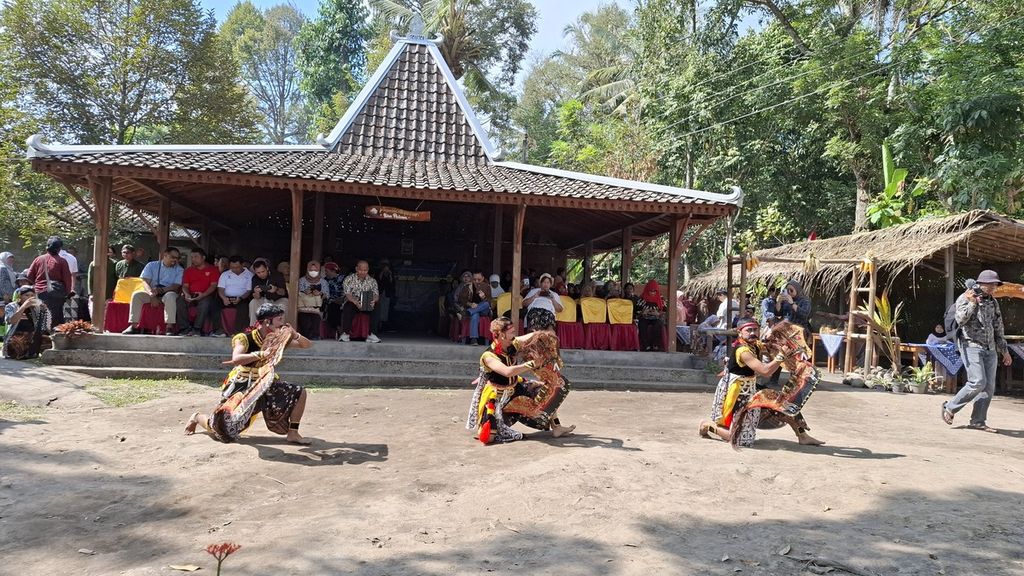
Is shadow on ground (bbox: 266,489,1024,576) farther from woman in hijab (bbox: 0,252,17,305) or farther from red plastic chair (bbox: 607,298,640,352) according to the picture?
woman in hijab (bbox: 0,252,17,305)

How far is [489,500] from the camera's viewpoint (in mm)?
4445

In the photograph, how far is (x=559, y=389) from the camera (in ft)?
20.0

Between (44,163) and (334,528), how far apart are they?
8099 millimetres

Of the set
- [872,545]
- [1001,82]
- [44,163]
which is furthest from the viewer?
[1001,82]

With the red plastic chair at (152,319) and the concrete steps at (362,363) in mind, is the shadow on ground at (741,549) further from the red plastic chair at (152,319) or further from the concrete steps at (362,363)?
the red plastic chair at (152,319)

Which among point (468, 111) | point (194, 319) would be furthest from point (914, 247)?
point (194, 319)

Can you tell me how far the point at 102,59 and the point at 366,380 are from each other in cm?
1775

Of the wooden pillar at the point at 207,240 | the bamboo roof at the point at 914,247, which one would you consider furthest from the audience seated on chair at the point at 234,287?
the bamboo roof at the point at 914,247

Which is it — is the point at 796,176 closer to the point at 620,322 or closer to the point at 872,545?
the point at 620,322

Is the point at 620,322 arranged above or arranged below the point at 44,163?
below

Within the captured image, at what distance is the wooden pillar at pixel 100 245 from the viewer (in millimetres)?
9727

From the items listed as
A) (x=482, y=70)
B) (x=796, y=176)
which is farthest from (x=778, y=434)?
(x=482, y=70)

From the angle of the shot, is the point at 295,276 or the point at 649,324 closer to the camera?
the point at 295,276

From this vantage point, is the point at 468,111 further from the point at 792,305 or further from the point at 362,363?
the point at 792,305
